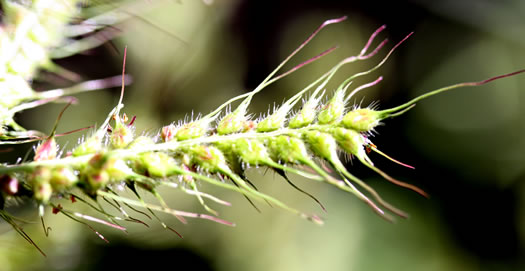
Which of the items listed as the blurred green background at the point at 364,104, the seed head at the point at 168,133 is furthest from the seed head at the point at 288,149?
the blurred green background at the point at 364,104

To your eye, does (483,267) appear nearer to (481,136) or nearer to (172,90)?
(481,136)

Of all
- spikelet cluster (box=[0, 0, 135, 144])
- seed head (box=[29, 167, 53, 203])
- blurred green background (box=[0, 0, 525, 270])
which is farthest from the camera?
blurred green background (box=[0, 0, 525, 270])

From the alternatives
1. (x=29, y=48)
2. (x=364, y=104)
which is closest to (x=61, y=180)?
(x=29, y=48)

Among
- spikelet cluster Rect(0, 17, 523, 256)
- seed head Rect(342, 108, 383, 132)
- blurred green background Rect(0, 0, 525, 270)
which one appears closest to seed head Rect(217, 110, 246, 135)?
spikelet cluster Rect(0, 17, 523, 256)

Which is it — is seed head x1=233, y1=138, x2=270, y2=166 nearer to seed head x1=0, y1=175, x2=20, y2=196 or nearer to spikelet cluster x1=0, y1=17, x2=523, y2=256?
spikelet cluster x1=0, y1=17, x2=523, y2=256

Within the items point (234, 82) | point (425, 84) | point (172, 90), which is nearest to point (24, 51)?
point (172, 90)

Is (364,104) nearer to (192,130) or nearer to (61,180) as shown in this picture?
(192,130)

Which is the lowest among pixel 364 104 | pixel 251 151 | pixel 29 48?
pixel 364 104

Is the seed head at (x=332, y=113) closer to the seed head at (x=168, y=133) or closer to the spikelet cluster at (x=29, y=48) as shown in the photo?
the seed head at (x=168, y=133)
